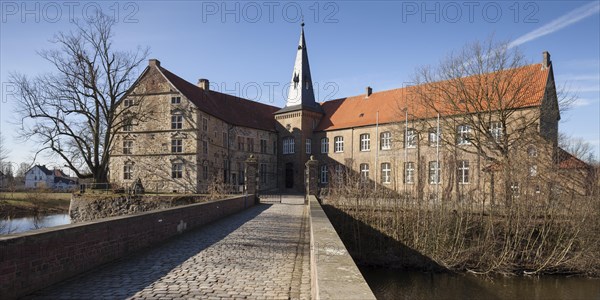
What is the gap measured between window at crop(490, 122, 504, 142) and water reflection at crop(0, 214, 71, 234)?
2583cm

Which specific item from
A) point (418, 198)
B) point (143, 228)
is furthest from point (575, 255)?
point (143, 228)

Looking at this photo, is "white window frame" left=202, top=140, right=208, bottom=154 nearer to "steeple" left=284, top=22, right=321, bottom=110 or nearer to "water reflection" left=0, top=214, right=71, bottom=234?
"water reflection" left=0, top=214, right=71, bottom=234

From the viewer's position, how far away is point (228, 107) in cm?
3550

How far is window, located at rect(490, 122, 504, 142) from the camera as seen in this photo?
71.9 feet

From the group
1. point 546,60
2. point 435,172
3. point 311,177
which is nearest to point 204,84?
point 311,177

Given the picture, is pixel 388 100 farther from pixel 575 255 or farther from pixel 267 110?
pixel 575 255

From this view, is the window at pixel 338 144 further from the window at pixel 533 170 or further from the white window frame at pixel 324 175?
the window at pixel 533 170

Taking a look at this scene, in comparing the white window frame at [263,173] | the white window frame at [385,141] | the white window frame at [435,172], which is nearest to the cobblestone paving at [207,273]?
the white window frame at [435,172]

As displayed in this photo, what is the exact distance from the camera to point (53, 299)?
4.81 metres

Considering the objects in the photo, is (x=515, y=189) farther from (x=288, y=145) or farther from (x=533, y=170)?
(x=288, y=145)

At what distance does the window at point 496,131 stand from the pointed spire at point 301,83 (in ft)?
61.0

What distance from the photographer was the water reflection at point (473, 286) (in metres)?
11.1

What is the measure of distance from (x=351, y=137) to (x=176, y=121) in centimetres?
1503

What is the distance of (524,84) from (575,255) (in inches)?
434
